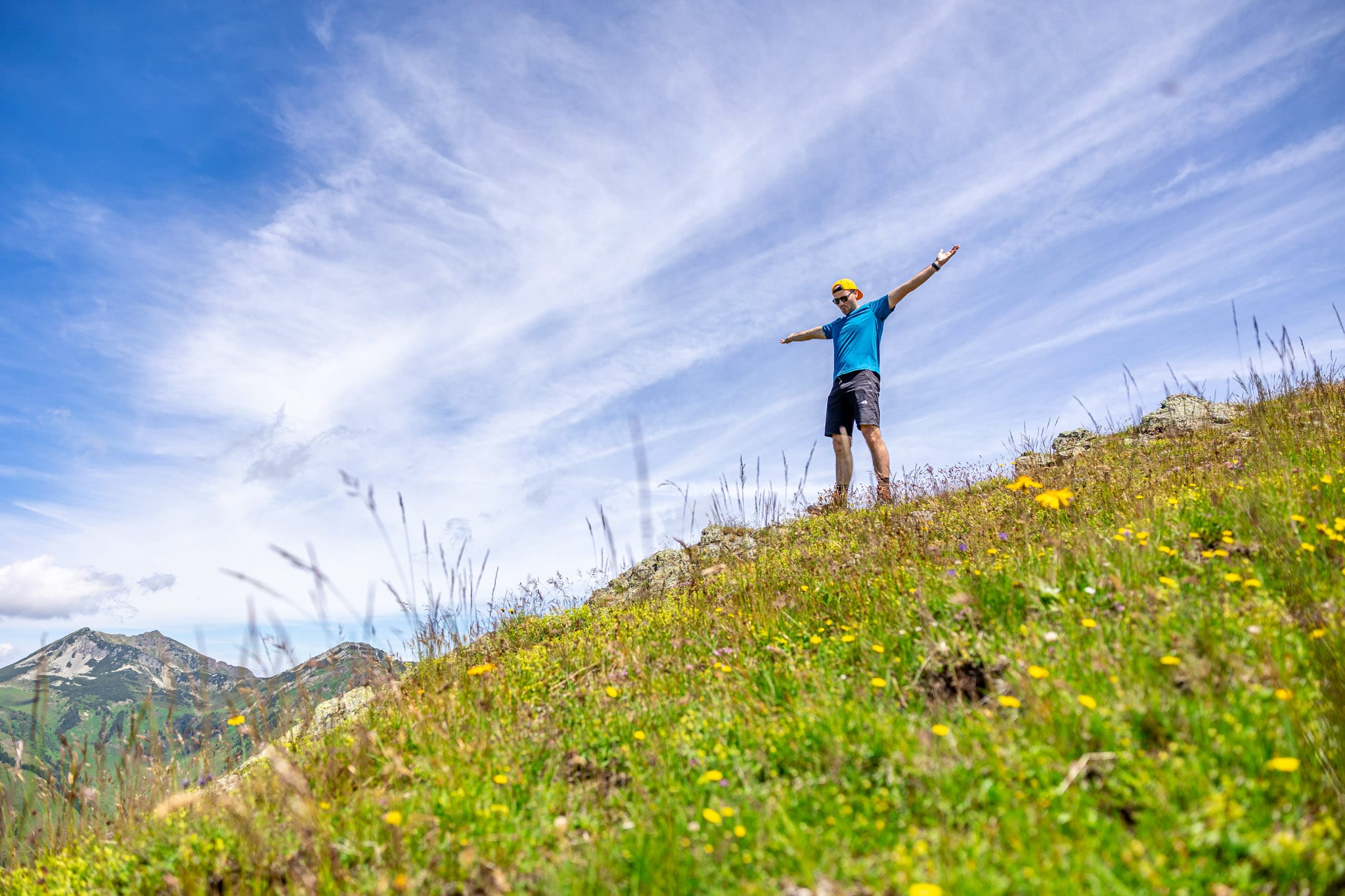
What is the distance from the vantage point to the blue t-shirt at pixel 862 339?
29.4 ft

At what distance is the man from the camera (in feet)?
28.7

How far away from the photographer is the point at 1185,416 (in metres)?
10.1

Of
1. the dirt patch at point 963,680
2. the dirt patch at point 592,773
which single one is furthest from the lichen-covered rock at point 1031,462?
the dirt patch at point 592,773

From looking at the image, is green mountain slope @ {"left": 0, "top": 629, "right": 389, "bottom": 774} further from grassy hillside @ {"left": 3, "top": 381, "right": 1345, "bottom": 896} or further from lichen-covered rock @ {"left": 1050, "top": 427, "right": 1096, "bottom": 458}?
lichen-covered rock @ {"left": 1050, "top": 427, "right": 1096, "bottom": 458}

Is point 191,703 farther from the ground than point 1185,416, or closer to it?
closer to it

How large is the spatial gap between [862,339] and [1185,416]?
5.40 m

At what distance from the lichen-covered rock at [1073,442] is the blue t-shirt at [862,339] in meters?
3.08

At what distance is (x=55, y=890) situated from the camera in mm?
3219

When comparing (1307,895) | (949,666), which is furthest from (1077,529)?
(1307,895)

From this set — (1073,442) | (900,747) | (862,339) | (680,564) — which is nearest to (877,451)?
(862,339)

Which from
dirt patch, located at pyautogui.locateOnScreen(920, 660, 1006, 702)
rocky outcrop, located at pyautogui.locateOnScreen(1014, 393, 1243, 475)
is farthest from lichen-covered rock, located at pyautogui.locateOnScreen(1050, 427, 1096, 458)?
dirt patch, located at pyautogui.locateOnScreen(920, 660, 1006, 702)

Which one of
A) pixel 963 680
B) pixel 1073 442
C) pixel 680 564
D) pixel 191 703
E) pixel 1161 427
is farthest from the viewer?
pixel 1073 442

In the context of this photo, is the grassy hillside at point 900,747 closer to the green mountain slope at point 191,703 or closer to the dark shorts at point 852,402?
the green mountain slope at point 191,703

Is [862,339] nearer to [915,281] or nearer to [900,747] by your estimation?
[915,281]
